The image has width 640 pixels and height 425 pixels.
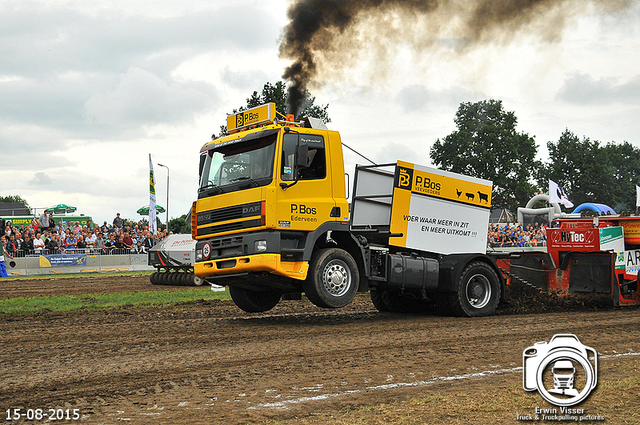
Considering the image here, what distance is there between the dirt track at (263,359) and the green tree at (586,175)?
67.9 metres

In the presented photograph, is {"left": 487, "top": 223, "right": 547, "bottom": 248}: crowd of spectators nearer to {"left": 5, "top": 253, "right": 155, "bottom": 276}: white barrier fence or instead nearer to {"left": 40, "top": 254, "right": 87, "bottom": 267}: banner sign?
{"left": 5, "top": 253, "right": 155, "bottom": 276}: white barrier fence

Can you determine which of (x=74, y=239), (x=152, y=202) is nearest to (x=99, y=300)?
(x=74, y=239)

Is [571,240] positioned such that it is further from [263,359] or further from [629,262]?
[263,359]

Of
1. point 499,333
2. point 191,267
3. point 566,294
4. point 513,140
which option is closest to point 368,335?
point 499,333

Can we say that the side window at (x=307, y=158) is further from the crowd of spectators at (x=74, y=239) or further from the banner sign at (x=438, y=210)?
the crowd of spectators at (x=74, y=239)

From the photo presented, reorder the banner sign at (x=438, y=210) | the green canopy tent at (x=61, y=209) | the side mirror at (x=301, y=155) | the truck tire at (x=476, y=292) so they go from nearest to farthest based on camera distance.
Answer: the side mirror at (x=301, y=155) < the banner sign at (x=438, y=210) < the truck tire at (x=476, y=292) < the green canopy tent at (x=61, y=209)

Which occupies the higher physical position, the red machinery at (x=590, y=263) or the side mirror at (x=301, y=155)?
the side mirror at (x=301, y=155)

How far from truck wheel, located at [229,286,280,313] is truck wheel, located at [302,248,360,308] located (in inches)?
62.3

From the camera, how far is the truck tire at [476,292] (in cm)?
1080

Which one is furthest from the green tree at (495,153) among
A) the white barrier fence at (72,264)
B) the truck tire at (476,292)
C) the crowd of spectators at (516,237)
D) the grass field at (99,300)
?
the truck tire at (476,292)

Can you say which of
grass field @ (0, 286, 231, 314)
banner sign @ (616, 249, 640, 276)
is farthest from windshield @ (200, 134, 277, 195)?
banner sign @ (616, 249, 640, 276)

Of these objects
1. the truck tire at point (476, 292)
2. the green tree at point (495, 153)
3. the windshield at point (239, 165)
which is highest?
the green tree at point (495, 153)

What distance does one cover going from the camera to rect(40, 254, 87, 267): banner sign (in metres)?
26.1

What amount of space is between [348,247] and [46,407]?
19.8ft
